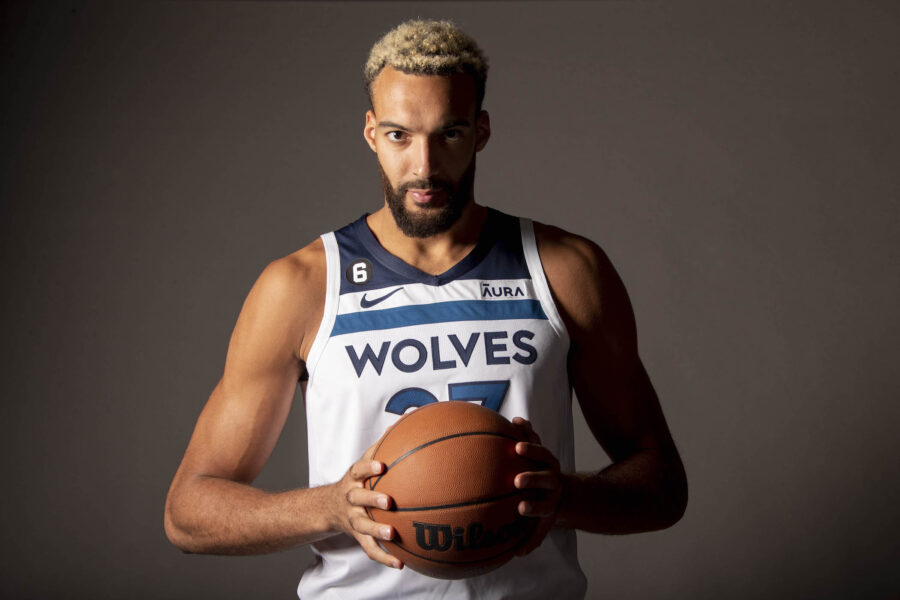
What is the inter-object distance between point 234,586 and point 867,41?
2.86 meters

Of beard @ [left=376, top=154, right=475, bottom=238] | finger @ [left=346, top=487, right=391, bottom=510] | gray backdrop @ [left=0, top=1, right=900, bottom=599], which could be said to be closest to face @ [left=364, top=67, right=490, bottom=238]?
beard @ [left=376, top=154, right=475, bottom=238]

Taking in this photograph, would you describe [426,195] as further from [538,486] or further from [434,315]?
[538,486]

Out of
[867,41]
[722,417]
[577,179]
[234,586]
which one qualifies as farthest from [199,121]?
[867,41]

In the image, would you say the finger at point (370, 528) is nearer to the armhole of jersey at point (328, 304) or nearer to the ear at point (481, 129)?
the armhole of jersey at point (328, 304)

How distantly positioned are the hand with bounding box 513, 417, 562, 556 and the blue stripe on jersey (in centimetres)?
33

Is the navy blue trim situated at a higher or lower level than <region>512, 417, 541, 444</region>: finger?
higher

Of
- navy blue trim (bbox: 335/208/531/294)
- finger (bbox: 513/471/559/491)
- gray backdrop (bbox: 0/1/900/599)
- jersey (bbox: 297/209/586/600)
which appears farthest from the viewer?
gray backdrop (bbox: 0/1/900/599)

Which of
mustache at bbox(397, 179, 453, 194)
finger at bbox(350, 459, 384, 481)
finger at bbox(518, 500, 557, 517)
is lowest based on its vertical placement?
finger at bbox(518, 500, 557, 517)

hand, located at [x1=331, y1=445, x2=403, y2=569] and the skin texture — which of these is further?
the skin texture

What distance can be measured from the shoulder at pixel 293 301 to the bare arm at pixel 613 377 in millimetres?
458

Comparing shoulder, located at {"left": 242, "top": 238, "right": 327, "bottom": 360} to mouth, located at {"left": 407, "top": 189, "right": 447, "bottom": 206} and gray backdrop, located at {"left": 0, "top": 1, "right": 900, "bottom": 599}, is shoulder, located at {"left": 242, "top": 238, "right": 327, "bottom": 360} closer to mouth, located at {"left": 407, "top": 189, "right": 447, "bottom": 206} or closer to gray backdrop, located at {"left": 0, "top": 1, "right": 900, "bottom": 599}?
mouth, located at {"left": 407, "top": 189, "right": 447, "bottom": 206}

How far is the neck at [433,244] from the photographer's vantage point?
5.80 feet

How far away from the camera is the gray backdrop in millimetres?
3041

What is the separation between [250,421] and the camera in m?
1.74
